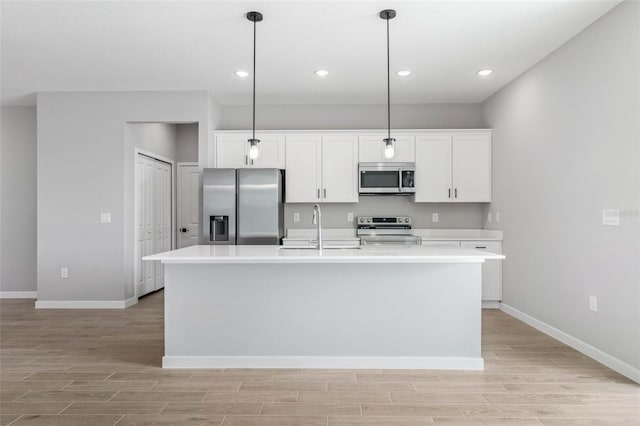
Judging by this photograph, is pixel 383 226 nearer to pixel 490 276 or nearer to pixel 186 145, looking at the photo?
pixel 490 276

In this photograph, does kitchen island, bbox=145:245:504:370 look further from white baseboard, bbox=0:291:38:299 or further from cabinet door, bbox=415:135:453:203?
white baseboard, bbox=0:291:38:299

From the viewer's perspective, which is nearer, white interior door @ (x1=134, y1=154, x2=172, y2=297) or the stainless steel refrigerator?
the stainless steel refrigerator

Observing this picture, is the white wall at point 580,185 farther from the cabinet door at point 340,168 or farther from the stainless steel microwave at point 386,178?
the cabinet door at point 340,168

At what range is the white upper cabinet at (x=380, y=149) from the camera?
526cm

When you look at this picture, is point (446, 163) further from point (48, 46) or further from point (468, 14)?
point (48, 46)

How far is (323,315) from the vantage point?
3.04 m

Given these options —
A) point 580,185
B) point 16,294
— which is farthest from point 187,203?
point 580,185

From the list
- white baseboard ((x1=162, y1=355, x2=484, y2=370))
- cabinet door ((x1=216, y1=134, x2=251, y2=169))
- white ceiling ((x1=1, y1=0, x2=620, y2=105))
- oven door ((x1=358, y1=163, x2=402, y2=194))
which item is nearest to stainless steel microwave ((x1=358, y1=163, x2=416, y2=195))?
oven door ((x1=358, y1=163, x2=402, y2=194))

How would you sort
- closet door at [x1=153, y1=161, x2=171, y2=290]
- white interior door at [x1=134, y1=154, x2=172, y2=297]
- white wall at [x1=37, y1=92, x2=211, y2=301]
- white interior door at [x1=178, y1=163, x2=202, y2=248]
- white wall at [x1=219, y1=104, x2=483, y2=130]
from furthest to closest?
white interior door at [x1=178, y1=163, x2=202, y2=248]
closet door at [x1=153, y1=161, x2=171, y2=290]
white wall at [x1=219, y1=104, x2=483, y2=130]
white interior door at [x1=134, y1=154, x2=172, y2=297]
white wall at [x1=37, y1=92, x2=211, y2=301]

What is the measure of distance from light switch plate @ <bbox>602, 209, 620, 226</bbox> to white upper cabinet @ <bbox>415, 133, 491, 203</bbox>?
7.06ft

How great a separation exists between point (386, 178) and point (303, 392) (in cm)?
320

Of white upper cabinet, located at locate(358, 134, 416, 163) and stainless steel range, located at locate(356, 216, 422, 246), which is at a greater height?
white upper cabinet, located at locate(358, 134, 416, 163)

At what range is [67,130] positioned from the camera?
16.4 ft

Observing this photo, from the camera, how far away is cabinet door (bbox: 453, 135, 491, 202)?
5.22 metres
